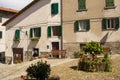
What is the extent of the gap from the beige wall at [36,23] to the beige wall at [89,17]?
131 cm

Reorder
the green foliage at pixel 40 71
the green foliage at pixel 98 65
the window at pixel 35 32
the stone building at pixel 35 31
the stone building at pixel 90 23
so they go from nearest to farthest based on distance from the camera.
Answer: the green foliage at pixel 40 71
the green foliage at pixel 98 65
the stone building at pixel 90 23
the stone building at pixel 35 31
the window at pixel 35 32

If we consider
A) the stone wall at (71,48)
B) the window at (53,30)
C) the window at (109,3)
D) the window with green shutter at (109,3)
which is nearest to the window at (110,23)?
the window at (109,3)

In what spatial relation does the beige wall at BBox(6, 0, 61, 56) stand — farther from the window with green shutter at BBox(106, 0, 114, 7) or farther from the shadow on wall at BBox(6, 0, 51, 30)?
the window with green shutter at BBox(106, 0, 114, 7)

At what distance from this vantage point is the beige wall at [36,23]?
34.7m

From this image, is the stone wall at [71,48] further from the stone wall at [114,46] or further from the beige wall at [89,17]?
the stone wall at [114,46]

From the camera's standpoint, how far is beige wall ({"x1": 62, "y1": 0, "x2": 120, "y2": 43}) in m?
30.0

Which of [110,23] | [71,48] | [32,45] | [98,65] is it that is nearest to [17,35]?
[32,45]

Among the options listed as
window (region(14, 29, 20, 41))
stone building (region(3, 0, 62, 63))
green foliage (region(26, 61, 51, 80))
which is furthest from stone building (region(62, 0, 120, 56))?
green foliage (region(26, 61, 51, 80))

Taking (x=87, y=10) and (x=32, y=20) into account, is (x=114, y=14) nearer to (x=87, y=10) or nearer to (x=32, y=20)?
(x=87, y=10)

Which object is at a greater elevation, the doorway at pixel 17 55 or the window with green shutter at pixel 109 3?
the window with green shutter at pixel 109 3

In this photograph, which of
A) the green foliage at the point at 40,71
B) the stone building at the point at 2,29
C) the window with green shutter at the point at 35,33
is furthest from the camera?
the stone building at the point at 2,29

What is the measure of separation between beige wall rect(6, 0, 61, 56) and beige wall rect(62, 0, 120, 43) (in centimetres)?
131

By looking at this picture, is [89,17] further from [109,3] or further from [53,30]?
[53,30]

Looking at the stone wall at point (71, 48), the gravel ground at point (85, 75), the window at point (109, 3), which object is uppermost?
the window at point (109, 3)
